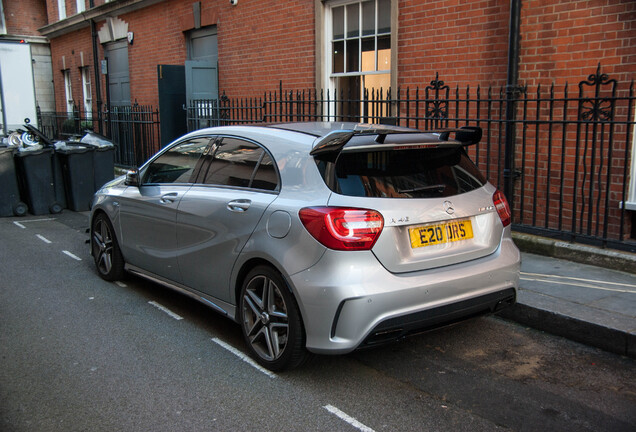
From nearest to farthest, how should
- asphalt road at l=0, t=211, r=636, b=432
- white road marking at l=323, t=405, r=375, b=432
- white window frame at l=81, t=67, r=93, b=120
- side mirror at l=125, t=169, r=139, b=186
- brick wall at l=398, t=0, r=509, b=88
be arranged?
white road marking at l=323, t=405, r=375, b=432, asphalt road at l=0, t=211, r=636, b=432, side mirror at l=125, t=169, r=139, b=186, brick wall at l=398, t=0, r=509, b=88, white window frame at l=81, t=67, r=93, b=120

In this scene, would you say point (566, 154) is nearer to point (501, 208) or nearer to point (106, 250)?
point (501, 208)

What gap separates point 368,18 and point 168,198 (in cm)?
548

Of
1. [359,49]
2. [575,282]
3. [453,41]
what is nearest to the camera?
[575,282]

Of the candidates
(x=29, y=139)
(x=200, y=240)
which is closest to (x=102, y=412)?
(x=200, y=240)

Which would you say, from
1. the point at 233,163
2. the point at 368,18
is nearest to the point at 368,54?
the point at 368,18

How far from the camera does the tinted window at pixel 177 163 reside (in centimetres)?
501

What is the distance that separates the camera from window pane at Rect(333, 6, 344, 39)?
31.8 feet

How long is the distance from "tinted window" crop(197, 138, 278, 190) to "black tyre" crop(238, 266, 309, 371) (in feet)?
2.13

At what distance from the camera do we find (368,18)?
30.2ft

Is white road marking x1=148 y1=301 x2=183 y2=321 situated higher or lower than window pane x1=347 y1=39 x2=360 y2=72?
lower

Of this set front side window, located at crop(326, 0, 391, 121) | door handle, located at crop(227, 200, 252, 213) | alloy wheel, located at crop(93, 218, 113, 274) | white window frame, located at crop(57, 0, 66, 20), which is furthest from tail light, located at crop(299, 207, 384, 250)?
white window frame, located at crop(57, 0, 66, 20)

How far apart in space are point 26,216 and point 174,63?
531cm

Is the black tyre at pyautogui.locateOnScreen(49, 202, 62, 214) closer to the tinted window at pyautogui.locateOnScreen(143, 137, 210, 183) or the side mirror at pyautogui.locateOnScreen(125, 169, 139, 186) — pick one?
the side mirror at pyautogui.locateOnScreen(125, 169, 139, 186)

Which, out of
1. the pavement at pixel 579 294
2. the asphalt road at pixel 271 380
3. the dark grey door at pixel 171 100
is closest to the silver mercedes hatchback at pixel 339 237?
the asphalt road at pixel 271 380
